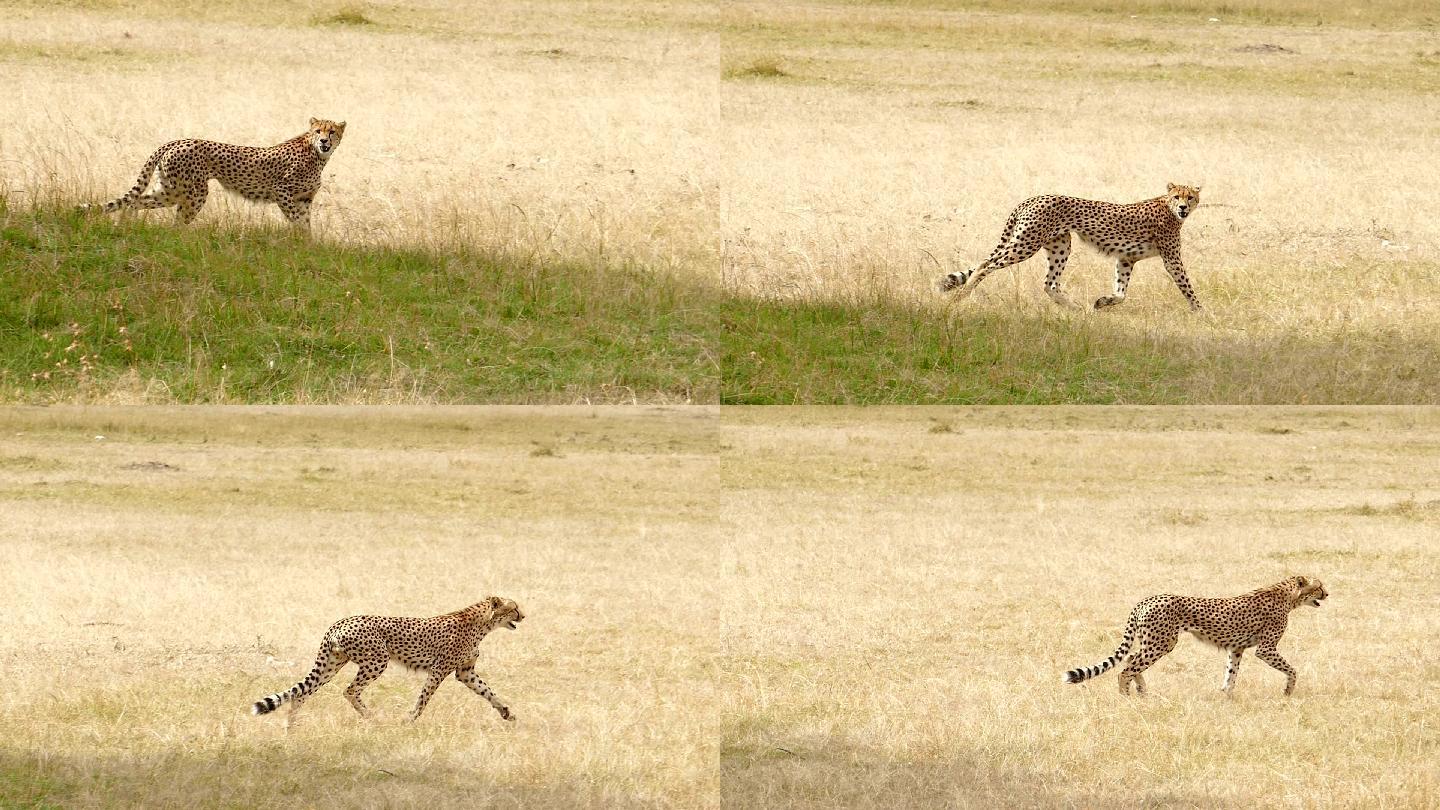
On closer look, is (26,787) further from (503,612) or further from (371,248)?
(371,248)

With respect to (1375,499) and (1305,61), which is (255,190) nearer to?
(1375,499)

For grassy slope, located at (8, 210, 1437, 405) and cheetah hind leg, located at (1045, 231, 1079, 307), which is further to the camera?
cheetah hind leg, located at (1045, 231, 1079, 307)

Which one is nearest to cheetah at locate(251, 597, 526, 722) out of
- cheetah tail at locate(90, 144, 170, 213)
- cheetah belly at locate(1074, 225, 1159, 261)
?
cheetah tail at locate(90, 144, 170, 213)

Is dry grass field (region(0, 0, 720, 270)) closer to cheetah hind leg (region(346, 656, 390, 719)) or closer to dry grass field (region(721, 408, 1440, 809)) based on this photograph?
cheetah hind leg (region(346, 656, 390, 719))

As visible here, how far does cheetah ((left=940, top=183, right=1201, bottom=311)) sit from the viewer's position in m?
11.8

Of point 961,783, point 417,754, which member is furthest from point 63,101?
point 961,783

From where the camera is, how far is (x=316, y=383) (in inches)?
451

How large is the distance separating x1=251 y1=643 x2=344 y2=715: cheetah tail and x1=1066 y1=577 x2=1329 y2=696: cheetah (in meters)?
6.41

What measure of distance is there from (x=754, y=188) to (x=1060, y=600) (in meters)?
6.42

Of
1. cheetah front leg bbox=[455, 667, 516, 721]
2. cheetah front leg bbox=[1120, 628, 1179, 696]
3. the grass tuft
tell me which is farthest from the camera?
the grass tuft

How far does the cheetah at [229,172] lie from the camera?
489 inches

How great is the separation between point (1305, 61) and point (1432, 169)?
48.9 ft

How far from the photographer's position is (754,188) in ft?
60.8

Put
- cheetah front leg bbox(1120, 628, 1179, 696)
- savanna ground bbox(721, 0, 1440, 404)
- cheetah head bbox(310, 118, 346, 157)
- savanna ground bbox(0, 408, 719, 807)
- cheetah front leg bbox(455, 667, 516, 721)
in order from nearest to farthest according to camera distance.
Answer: savanna ground bbox(0, 408, 719, 807) < savanna ground bbox(721, 0, 1440, 404) < cheetah front leg bbox(455, 667, 516, 721) < cheetah head bbox(310, 118, 346, 157) < cheetah front leg bbox(1120, 628, 1179, 696)
